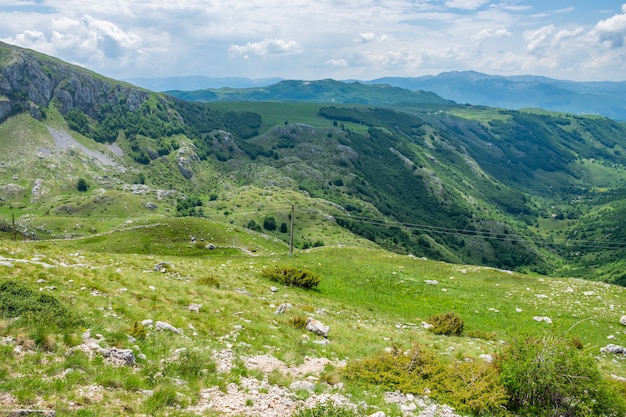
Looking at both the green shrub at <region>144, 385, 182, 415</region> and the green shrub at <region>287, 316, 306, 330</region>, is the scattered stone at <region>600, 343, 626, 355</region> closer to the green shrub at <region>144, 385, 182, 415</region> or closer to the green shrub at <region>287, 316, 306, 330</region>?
the green shrub at <region>287, 316, 306, 330</region>

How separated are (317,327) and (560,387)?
38.0ft

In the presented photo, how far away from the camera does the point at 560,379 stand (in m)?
14.7

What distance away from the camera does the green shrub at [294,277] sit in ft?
115

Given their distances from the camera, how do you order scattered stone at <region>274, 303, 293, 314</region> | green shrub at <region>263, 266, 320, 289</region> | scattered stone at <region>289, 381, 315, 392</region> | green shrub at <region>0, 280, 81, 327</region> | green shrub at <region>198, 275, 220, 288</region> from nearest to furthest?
green shrub at <region>0, 280, 81, 327</region>, scattered stone at <region>289, 381, 315, 392</region>, scattered stone at <region>274, 303, 293, 314</region>, green shrub at <region>198, 275, 220, 288</region>, green shrub at <region>263, 266, 320, 289</region>

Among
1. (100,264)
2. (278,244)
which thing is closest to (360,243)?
(278,244)

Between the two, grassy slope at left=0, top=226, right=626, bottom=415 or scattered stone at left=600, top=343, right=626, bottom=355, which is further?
scattered stone at left=600, top=343, right=626, bottom=355

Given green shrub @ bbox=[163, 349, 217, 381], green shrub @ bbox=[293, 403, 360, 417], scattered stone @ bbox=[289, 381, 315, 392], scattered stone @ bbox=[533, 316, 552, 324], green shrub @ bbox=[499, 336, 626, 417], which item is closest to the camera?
green shrub @ bbox=[293, 403, 360, 417]

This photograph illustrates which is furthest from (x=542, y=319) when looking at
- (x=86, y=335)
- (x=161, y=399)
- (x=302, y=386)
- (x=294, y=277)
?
(x=86, y=335)

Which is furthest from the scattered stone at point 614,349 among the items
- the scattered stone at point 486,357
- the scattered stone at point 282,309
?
the scattered stone at point 282,309

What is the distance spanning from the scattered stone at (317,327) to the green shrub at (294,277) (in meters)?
13.0

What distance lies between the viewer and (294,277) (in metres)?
35.3

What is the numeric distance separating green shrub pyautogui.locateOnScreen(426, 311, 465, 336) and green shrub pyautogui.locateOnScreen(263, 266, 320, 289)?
11256 mm

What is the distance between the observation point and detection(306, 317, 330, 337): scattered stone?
2112 cm

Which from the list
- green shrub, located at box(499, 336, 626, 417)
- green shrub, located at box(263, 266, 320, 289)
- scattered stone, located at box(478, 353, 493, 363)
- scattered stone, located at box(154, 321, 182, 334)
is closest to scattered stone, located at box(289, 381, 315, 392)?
scattered stone, located at box(154, 321, 182, 334)
